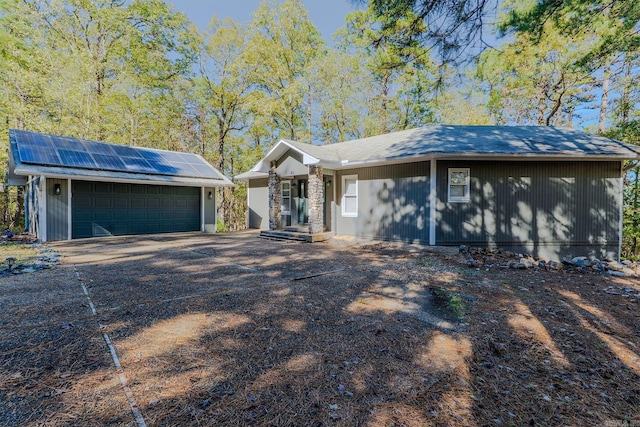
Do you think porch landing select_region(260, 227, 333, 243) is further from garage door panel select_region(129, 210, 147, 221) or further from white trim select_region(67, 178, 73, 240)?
white trim select_region(67, 178, 73, 240)

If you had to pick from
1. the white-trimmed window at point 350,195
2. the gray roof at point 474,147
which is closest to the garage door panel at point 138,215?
the gray roof at point 474,147

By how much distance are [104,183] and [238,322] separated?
1073cm

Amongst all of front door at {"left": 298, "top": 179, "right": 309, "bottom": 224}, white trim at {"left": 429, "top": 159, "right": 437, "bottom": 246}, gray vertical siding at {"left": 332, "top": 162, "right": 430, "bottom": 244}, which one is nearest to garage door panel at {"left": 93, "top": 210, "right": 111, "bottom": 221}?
front door at {"left": 298, "top": 179, "right": 309, "bottom": 224}

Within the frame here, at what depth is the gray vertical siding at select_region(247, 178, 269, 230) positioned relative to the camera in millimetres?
14798

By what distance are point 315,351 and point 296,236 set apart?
26.2 ft

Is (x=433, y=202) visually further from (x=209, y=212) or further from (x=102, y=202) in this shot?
(x=102, y=202)

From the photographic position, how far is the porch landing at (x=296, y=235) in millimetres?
10312

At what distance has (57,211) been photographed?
1002 cm

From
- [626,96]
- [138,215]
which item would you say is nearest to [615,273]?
[626,96]

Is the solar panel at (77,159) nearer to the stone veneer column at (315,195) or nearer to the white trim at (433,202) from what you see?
the stone veneer column at (315,195)

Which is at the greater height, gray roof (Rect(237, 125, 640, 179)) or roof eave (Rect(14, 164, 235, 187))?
gray roof (Rect(237, 125, 640, 179))

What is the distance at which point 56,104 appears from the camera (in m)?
15.5

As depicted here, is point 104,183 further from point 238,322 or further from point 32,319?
point 238,322

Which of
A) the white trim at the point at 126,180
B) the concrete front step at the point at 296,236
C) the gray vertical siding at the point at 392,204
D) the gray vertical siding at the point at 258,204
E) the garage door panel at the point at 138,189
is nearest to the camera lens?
the gray vertical siding at the point at 392,204
